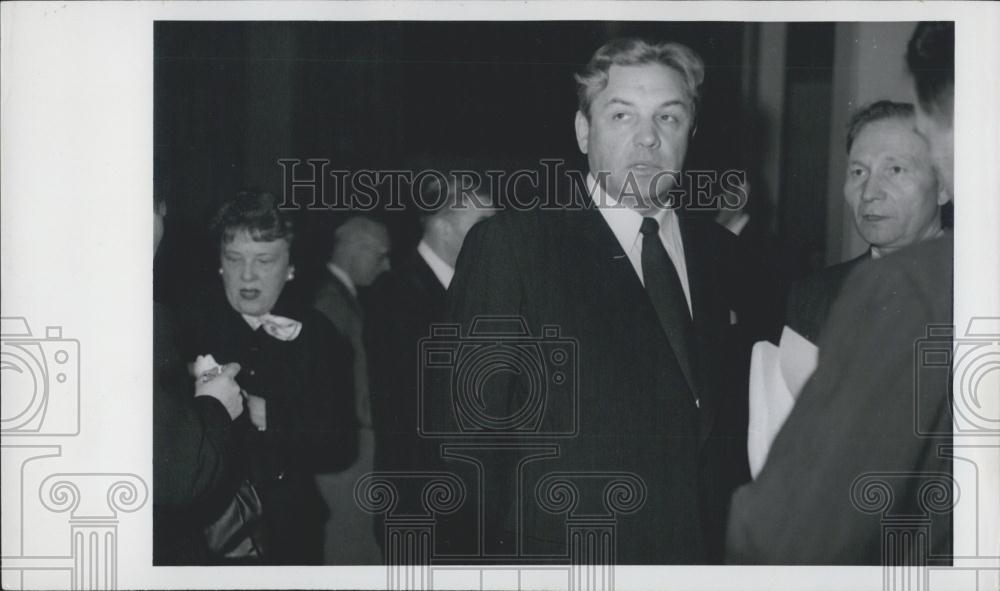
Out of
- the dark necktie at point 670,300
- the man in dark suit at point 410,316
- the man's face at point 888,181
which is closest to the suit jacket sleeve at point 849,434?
the man's face at point 888,181

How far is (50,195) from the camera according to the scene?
3355mm

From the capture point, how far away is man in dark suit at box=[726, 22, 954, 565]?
3.36m

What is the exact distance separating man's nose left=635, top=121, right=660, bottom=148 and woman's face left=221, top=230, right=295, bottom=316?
3.18ft

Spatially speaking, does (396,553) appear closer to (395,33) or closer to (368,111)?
(368,111)

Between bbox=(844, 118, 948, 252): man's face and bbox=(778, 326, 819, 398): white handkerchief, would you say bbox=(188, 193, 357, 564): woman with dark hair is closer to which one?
bbox=(778, 326, 819, 398): white handkerchief

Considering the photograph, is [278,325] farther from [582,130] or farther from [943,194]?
[943,194]

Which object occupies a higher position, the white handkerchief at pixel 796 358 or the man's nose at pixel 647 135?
the man's nose at pixel 647 135

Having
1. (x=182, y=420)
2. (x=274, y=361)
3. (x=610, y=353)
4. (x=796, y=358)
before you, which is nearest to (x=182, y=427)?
(x=182, y=420)

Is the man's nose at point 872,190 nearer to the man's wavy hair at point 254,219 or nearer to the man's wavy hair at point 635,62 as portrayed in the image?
the man's wavy hair at point 635,62

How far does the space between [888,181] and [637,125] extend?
2.23 ft

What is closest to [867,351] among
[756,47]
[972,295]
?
[972,295]

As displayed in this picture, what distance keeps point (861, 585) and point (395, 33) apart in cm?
193

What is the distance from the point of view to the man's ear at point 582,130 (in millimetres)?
3336

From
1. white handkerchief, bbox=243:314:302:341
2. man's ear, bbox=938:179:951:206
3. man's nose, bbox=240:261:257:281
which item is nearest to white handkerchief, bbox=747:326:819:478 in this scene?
man's ear, bbox=938:179:951:206
